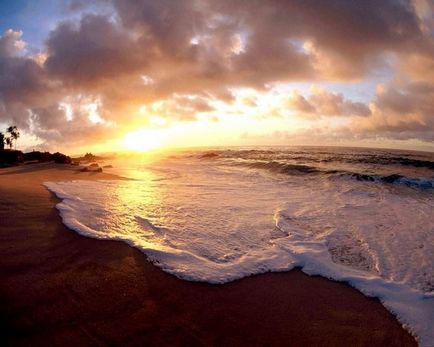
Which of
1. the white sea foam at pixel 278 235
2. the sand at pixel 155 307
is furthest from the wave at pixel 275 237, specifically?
the sand at pixel 155 307

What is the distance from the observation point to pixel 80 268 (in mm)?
4566

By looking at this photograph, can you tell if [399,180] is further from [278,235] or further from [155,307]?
[155,307]

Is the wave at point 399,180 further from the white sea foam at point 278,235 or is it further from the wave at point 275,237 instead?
the wave at point 275,237

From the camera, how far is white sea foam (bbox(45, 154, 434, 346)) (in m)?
4.86

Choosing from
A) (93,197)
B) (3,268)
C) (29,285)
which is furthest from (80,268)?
(93,197)

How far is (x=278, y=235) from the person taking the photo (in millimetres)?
6984

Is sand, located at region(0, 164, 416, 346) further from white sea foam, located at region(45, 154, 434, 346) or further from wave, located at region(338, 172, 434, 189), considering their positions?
wave, located at region(338, 172, 434, 189)

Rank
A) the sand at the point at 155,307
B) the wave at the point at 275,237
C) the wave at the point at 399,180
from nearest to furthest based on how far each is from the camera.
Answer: the sand at the point at 155,307
the wave at the point at 275,237
the wave at the point at 399,180

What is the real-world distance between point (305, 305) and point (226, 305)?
1.13 m

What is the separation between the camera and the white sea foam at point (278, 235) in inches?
191

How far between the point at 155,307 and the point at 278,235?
12.9 ft

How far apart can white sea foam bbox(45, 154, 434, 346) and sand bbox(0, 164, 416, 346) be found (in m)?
0.35

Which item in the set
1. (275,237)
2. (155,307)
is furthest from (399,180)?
(155,307)

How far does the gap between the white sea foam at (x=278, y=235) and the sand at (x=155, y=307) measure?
0.35m
